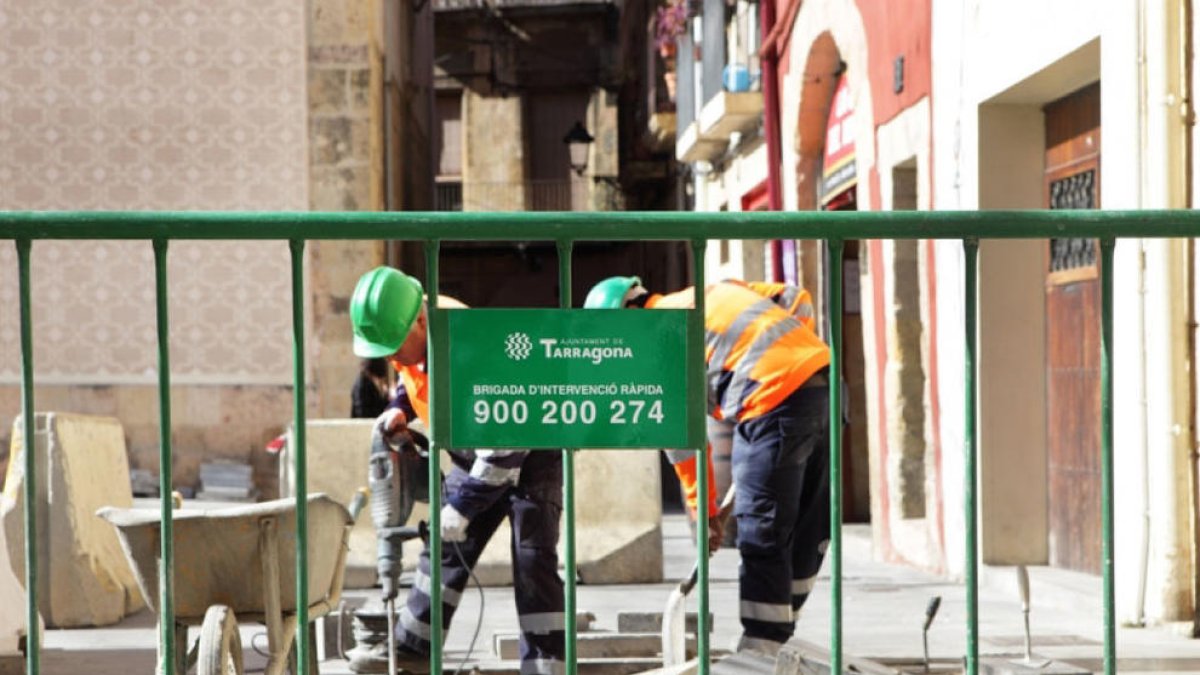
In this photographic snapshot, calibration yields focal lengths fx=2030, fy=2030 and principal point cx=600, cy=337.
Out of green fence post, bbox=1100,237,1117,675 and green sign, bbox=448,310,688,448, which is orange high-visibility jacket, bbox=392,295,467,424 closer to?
green sign, bbox=448,310,688,448

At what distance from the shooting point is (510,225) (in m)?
3.92

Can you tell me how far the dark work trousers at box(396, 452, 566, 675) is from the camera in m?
6.49

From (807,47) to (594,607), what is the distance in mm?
6244

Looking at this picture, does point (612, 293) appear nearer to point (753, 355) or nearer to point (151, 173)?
point (753, 355)

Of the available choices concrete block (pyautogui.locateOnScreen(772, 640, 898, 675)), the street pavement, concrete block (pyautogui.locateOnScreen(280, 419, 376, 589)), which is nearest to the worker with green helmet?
the street pavement

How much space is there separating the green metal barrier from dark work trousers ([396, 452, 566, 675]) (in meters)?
2.43

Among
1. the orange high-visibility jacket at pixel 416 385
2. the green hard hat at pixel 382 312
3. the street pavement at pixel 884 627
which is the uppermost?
the green hard hat at pixel 382 312

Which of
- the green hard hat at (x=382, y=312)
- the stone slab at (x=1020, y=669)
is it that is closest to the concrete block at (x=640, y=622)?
the green hard hat at (x=382, y=312)

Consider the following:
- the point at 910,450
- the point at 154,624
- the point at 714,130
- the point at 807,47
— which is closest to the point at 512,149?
the point at 714,130

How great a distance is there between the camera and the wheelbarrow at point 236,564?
5.53 meters

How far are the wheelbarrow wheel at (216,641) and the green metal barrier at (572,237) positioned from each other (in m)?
1.22

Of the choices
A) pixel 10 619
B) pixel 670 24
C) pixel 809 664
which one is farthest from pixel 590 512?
pixel 670 24

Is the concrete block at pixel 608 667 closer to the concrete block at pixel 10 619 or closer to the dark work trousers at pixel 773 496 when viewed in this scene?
the dark work trousers at pixel 773 496

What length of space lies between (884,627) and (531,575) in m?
2.71
